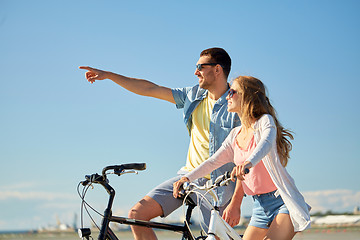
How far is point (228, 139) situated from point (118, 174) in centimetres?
91

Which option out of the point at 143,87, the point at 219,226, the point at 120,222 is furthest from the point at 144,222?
the point at 143,87

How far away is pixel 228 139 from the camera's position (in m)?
4.26

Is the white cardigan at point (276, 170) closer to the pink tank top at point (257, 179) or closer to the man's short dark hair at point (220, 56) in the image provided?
the pink tank top at point (257, 179)

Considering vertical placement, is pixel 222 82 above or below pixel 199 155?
above

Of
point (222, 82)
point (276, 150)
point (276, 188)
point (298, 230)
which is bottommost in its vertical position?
point (298, 230)

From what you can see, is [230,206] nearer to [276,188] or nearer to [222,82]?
[276,188]

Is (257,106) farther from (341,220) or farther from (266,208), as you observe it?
(341,220)

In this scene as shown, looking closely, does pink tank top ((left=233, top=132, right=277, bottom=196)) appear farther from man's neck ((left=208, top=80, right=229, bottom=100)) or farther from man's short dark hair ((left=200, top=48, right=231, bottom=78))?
man's short dark hair ((left=200, top=48, right=231, bottom=78))

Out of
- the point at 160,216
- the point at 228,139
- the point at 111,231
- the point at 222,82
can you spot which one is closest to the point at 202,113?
the point at 222,82

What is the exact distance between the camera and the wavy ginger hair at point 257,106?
397 cm

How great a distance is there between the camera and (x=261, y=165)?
13.1 feet

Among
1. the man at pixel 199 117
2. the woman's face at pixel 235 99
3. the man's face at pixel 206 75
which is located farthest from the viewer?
the man's face at pixel 206 75

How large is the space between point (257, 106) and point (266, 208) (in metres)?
0.74

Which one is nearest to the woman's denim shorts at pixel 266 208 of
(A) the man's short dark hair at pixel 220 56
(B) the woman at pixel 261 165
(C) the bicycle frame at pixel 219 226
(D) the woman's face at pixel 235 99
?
(B) the woman at pixel 261 165
